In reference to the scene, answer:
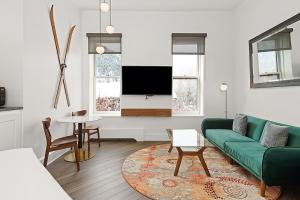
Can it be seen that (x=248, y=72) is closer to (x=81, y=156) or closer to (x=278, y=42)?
(x=278, y=42)

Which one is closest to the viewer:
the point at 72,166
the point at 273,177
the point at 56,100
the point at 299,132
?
the point at 273,177

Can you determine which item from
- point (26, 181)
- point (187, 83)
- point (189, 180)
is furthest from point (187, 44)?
point (26, 181)

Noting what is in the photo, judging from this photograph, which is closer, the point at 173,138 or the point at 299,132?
the point at 299,132

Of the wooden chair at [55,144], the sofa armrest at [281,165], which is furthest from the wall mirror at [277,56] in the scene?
the wooden chair at [55,144]

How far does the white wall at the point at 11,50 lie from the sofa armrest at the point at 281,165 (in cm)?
327

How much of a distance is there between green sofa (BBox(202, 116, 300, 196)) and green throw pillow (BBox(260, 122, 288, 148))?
7cm

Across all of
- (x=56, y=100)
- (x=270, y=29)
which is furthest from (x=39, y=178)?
(x=270, y=29)

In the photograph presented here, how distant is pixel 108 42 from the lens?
5.14 meters

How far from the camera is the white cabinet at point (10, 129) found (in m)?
2.47

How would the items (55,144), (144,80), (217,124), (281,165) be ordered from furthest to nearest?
(144,80)
(217,124)
(55,144)
(281,165)

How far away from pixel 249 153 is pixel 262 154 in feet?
0.51

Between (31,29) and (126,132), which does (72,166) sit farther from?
(31,29)

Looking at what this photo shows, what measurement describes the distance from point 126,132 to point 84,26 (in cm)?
283

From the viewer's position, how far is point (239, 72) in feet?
15.9
